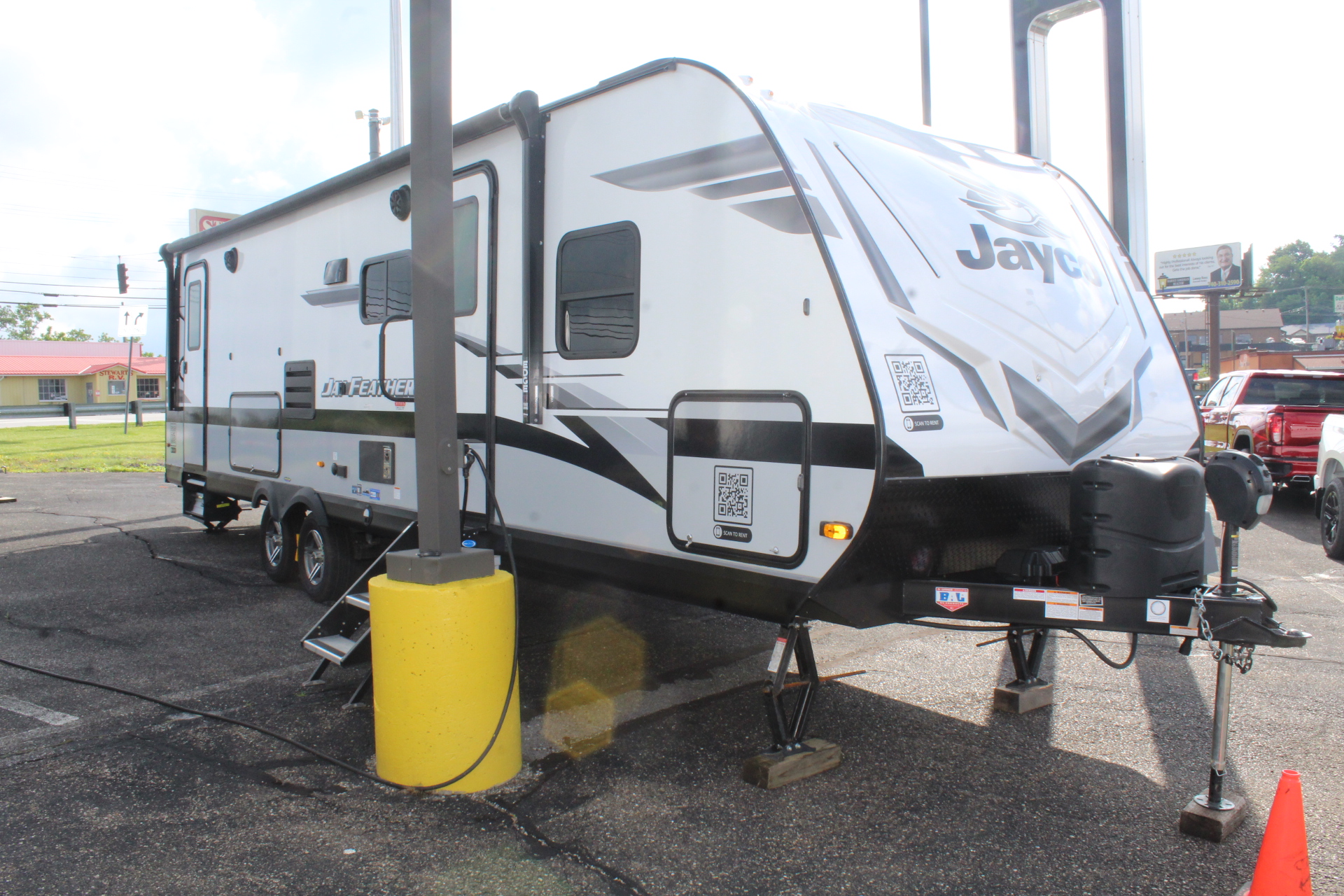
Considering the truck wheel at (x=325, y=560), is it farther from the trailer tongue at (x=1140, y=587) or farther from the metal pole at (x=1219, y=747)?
the metal pole at (x=1219, y=747)

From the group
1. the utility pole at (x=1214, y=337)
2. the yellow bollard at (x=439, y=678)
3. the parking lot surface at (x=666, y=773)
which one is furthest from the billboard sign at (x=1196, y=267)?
the yellow bollard at (x=439, y=678)

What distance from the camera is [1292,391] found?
1202 cm

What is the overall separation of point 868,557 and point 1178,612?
106 centimetres

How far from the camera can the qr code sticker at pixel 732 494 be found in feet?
12.0

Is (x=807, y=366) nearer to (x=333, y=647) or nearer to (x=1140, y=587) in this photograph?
(x=1140, y=587)

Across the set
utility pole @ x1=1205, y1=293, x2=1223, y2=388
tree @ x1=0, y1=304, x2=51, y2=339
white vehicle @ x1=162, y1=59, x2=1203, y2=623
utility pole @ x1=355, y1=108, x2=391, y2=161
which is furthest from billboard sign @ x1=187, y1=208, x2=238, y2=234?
tree @ x1=0, y1=304, x2=51, y2=339

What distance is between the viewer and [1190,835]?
3.32 m

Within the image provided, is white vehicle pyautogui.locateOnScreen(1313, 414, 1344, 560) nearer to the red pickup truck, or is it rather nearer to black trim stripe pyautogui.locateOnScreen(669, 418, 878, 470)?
the red pickup truck

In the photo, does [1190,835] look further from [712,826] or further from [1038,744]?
[712,826]

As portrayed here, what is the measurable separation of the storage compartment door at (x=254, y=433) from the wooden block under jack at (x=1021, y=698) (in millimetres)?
5343

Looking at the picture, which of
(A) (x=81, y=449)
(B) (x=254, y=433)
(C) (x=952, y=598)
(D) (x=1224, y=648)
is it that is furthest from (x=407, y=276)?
(A) (x=81, y=449)

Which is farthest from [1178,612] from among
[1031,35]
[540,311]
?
[1031,35]

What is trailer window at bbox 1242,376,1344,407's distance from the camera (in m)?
11.7

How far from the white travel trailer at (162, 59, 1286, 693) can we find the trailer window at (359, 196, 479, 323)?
0.08 ft
